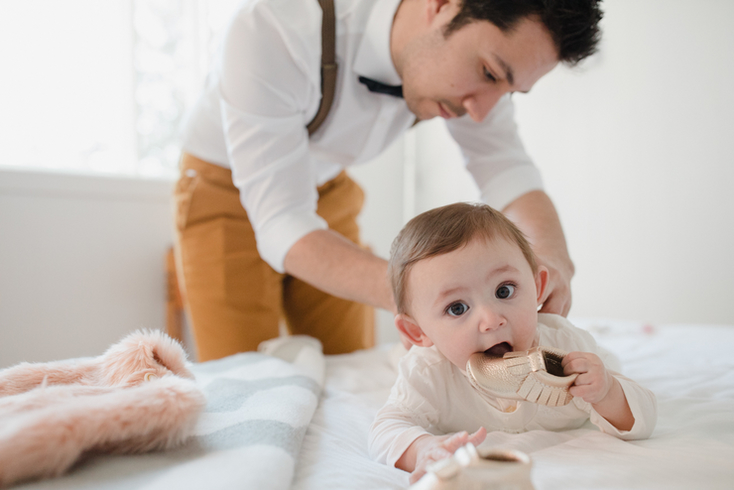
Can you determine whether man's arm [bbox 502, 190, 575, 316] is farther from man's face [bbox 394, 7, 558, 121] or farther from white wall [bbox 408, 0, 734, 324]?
white wall [bbox 408, 0, 734, 324]

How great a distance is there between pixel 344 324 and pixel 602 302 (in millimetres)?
1128

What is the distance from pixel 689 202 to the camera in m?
1.73

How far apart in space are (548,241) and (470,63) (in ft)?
1.21

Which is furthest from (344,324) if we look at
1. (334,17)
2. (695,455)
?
(695,455)

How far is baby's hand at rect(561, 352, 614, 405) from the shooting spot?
579 millimetres

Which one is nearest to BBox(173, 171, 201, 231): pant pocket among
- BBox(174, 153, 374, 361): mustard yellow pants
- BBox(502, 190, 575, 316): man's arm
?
BBox(174, 153, 374, 361): mustard yellow pants

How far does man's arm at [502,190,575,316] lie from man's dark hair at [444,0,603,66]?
1.04 feet

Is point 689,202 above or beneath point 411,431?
above

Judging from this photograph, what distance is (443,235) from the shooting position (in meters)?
0.66

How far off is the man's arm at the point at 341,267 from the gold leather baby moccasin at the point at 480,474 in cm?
44

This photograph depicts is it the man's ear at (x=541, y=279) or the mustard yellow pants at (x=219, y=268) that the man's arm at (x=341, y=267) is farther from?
the mustard yellow pants at (x=219, y=268)

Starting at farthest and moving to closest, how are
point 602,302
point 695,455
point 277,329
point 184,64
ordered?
point 184,64, point 602,302, point 277,329, point 695,455

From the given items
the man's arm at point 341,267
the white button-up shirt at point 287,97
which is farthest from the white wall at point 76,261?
the man's arm at point 341,267

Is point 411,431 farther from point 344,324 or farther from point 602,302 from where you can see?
point 602,302
